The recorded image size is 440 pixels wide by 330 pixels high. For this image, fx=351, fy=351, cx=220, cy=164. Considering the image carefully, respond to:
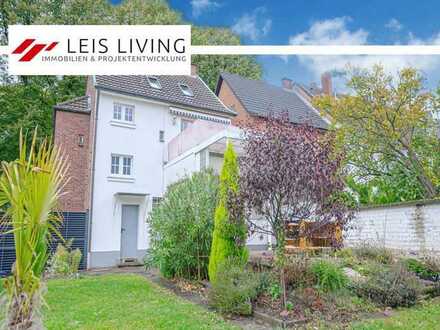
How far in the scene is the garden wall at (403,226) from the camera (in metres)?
11.5

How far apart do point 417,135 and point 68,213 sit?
1585 centimetres

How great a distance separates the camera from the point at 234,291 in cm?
711

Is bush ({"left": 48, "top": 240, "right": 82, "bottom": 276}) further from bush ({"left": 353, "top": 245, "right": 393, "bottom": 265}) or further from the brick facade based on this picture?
bush ({"left": 353, "top": 245, "right": 393, "bottom": 265})

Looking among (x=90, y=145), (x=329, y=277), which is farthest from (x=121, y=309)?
(x=90, y=145)

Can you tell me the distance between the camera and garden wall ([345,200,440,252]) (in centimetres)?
1153

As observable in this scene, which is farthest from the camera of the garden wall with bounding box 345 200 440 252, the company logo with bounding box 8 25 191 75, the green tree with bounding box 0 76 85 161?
the green tree with bounding box 0 76 85 161

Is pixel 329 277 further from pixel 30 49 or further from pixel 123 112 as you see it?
pixel 123 112

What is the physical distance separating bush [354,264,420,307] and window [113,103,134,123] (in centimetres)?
1379

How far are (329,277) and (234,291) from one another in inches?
88.9

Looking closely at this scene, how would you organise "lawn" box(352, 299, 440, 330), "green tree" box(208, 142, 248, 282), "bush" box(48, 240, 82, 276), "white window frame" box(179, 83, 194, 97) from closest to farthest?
"lawn" box(352, 299, 440, 330) → "green tree" box(208, 142, 248, 282) → "bush" box(48, 240, 82, 276) → "white window frame" box(179, 83, 194, 97)

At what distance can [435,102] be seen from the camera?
47.1 ft

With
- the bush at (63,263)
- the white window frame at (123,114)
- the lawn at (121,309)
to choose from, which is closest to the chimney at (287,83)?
the white window frame at (123,114)

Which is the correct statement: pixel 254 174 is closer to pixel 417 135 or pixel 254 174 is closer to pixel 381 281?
pixel 381 281

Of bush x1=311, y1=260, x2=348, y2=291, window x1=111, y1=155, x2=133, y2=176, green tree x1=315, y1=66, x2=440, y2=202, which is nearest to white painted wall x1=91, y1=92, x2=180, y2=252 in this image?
window x1=111, y1=155, x2=133, y2=176
